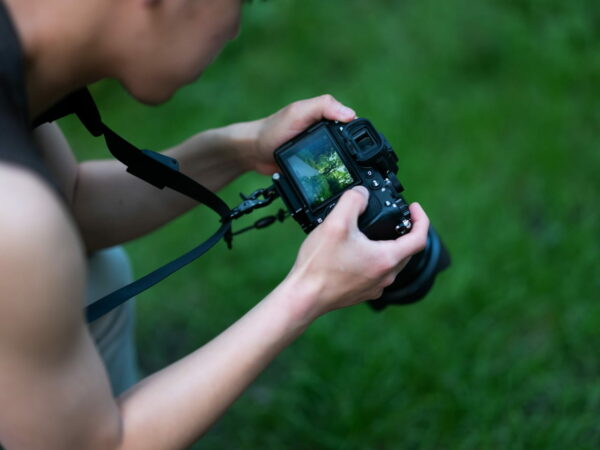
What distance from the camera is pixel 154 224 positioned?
149cm

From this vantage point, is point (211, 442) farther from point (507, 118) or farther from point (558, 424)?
point (507, 118)

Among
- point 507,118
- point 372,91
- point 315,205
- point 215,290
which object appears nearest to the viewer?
point 315,205

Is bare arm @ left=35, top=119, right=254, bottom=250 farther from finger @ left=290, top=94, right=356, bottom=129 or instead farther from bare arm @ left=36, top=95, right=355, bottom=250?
finger @ left=290, top=94, right=356, bottom=129

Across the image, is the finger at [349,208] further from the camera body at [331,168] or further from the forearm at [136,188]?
the forearm at [136,188]

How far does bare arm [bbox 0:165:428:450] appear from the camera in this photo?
0.81 m

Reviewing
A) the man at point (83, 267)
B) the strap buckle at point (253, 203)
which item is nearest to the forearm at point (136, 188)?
the strap buckle at point (253, 203)

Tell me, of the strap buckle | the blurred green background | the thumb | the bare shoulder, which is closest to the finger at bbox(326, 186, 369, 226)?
the thumb

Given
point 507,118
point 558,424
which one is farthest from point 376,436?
point 507,118

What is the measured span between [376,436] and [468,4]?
1.82 meters

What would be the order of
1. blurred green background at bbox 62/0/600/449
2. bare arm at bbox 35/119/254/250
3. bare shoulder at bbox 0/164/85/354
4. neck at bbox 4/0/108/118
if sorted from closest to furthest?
bare shoulder at bbox 0/164/85/354 < neck at bbox 4/0/108/118 < bare arm at bbox 35/119/254/250 < blurred green background at bbox 62/0/600/449

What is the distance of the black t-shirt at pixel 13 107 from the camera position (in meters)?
0.84

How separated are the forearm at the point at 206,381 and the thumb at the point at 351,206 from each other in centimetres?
12

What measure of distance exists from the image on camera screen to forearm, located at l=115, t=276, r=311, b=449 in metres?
0.23

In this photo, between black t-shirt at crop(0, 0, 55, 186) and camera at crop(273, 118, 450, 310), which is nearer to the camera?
black t-shirt at crop(0, 0, 55, 186)
